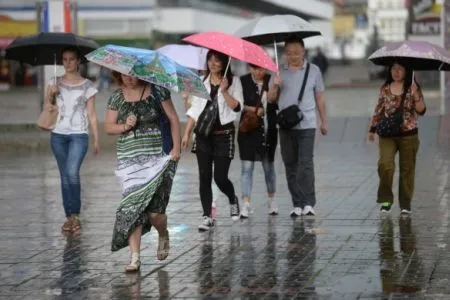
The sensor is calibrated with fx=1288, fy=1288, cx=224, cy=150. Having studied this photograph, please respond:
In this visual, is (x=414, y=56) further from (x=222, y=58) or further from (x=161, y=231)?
(x=161, y=231)

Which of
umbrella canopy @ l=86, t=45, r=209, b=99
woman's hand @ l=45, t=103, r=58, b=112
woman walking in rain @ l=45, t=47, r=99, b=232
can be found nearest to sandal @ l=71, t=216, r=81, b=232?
woman walking in rain @ l=45, t=47, r=99, b=232

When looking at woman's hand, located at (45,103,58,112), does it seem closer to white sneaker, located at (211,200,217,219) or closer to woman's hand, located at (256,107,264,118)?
white sneaker, located at (211,200,217,219)

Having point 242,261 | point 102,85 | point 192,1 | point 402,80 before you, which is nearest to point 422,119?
point 402,80

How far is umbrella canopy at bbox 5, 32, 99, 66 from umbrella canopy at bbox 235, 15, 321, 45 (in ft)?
5.29

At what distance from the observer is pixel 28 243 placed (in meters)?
11.0

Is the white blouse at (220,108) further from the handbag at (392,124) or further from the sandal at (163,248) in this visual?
the sandal at (163,248)

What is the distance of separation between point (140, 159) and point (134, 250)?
0.67 meters

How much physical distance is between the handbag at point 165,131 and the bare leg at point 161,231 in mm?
486

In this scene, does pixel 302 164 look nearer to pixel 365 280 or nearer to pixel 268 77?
pixel 268 77

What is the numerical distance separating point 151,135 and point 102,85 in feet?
143

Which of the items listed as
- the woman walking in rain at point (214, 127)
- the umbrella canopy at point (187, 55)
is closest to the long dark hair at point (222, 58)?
the woman walking in rain at point (214, 127)

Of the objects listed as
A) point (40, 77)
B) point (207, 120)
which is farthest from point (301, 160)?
point (40, 77)

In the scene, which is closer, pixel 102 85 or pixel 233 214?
pixel 233 214

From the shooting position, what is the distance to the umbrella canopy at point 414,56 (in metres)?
12.1
